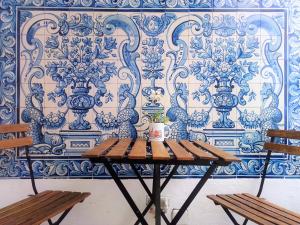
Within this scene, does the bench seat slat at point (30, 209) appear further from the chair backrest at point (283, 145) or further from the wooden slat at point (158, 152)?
the chair backrest at point (283, 145)

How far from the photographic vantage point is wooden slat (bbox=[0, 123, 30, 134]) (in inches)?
87.8

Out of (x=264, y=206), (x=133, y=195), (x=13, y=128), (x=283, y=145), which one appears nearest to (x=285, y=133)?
(x=283, y=145)

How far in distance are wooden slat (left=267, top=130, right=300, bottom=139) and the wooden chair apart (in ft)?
4.97

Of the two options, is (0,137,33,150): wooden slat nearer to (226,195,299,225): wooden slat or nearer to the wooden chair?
the wooden chair

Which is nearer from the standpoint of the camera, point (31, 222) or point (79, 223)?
point (31, 222)

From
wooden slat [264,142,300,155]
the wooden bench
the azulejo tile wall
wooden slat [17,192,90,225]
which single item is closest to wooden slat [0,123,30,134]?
the azulejo tile wall

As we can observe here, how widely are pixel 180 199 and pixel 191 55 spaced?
48.8 inches

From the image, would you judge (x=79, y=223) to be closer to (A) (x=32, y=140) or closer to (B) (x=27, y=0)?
(A) (x=32, y=140)

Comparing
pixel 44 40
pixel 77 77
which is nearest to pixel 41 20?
pixel 44 40

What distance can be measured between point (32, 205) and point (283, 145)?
182 cm

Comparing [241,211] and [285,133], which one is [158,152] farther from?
[285,133]

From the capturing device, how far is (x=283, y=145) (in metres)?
2.33

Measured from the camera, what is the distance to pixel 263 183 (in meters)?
2.56

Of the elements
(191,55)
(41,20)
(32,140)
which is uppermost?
(41,20)
